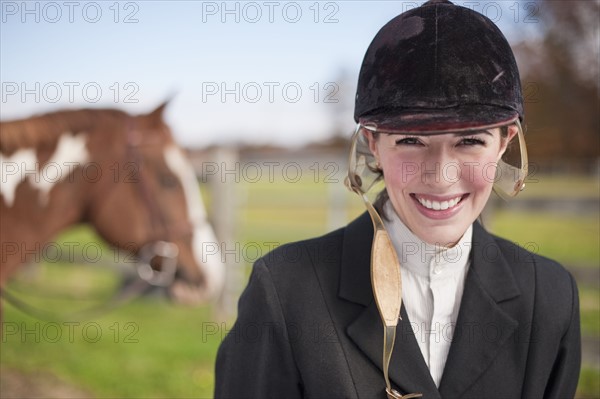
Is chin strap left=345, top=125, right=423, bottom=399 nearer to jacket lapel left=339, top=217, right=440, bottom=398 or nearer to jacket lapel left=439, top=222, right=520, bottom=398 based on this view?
jacket lapel left=339, top=217, right=440, bottom=398

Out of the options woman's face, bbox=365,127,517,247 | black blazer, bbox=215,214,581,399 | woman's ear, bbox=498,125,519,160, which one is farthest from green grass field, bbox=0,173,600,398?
woman's ear, bbox=498,125,519,160

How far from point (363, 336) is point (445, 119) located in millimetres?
534

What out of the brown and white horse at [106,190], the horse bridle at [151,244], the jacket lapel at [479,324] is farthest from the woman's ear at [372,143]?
the horse bridle at [151,244]

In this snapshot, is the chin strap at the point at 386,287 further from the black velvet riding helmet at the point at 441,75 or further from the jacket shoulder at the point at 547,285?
the jacket shoulder at the point at 547,285

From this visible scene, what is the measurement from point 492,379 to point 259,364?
57 cm

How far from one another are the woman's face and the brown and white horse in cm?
251

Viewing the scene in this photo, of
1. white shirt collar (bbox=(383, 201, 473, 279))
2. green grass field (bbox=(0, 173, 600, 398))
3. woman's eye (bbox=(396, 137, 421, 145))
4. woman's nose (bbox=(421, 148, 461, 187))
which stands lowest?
green grass field (bbox=(0, 173, 600, 398))

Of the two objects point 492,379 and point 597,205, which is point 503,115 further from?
point 597,205

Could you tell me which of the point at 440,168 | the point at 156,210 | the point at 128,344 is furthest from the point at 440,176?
the point at 128,344

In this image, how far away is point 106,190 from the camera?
11.8 ft

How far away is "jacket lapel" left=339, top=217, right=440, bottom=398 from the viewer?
131 centimetres

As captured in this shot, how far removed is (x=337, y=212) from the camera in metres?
7.34

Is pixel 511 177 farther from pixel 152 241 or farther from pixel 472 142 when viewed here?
pixel 152 241

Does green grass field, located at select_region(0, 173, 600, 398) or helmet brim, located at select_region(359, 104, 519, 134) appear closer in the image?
helmet brim, located at select_region(359, 104, 519, 134)
